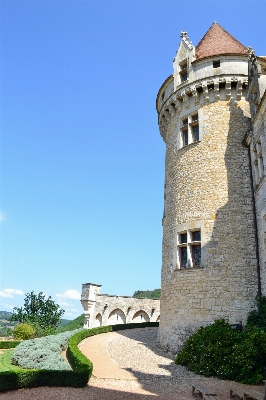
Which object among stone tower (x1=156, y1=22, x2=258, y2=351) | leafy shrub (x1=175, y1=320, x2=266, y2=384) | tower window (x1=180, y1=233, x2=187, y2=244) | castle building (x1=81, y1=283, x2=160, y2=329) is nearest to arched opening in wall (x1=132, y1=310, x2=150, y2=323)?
castle building (x1=81, y1=283, x2=160, y2=329)

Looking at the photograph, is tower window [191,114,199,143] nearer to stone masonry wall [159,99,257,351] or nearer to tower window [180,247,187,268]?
stone masonry wall [159,99,257,351]

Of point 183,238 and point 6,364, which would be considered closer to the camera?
point 6,364

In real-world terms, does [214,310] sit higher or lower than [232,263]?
lower

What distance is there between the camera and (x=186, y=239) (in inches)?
→ 550

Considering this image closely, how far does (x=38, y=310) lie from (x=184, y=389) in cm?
2496

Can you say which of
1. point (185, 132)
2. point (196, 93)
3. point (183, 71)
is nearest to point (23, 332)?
point (185, 132)

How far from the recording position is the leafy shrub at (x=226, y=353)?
9.19m

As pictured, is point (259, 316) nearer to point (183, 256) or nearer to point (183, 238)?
point (183, 256)

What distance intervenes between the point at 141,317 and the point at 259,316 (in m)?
16.9

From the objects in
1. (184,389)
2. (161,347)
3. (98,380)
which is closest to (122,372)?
(98,380)

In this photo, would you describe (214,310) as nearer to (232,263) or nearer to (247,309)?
(247,309)

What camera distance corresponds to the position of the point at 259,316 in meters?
11.3

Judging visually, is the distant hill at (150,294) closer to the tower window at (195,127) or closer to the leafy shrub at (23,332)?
the leafy shrub at (23,332)

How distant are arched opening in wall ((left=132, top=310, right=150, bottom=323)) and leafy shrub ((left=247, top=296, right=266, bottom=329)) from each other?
→ 1626cm
